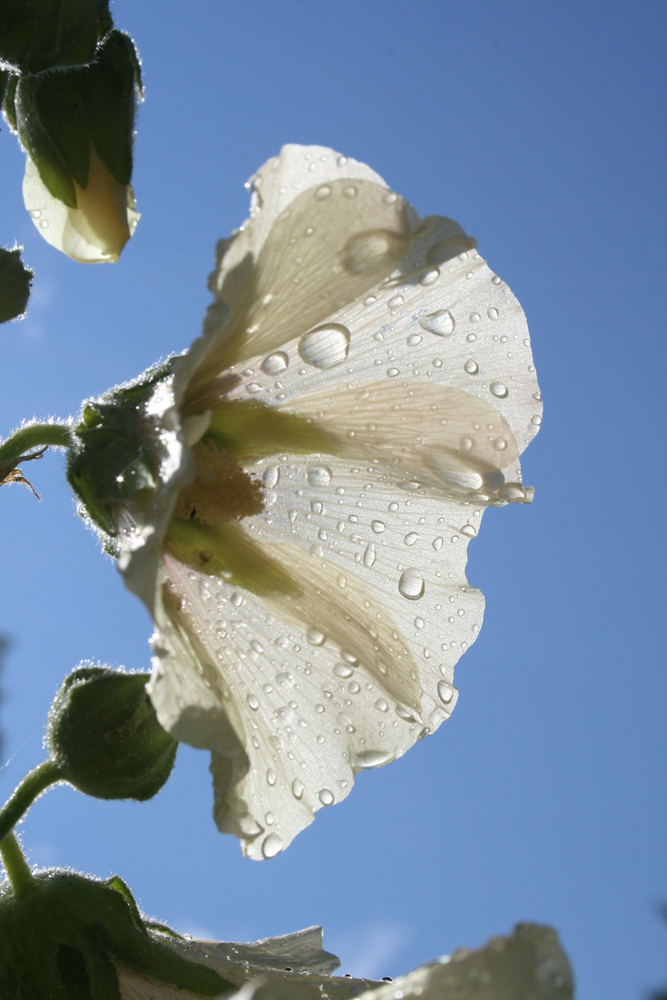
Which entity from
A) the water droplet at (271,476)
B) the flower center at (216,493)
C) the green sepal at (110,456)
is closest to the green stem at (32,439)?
the green sepal at (110,456)

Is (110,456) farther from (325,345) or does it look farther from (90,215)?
(90,215)

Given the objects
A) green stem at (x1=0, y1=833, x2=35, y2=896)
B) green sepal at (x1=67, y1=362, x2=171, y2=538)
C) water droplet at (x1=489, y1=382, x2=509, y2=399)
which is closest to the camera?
green sepal at (x1=67, y1=362, x2=171, y2=538)

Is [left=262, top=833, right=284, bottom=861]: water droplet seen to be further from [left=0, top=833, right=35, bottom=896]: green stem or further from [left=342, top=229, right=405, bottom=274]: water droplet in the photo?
[left=342, top=229, right=405, bottom=274]: water droplet

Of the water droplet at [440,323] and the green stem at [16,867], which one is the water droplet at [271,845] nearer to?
the green stem at [16,867]

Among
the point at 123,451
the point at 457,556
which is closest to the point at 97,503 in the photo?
the point at 123,451

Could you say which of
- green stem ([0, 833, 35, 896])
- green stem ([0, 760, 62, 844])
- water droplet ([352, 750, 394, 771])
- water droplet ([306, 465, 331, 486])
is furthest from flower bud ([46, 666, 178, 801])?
water droplet ([306, 465, 331, 486])
